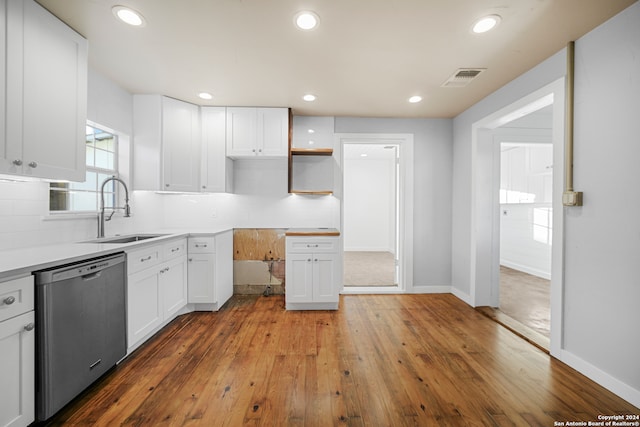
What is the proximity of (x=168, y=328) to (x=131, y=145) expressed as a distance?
201 centimetres

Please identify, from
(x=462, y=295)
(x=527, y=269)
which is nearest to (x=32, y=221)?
(x=462, y=295)

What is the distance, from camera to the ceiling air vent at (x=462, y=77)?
2.38 metres

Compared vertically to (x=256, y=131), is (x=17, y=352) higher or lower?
lower

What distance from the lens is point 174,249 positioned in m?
2.69

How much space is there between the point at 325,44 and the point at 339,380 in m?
2.43

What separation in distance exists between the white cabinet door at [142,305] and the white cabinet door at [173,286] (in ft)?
0.27

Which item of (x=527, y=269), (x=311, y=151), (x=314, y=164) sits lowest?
(x=527, y=269)

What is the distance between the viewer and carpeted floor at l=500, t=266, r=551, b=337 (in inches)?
112

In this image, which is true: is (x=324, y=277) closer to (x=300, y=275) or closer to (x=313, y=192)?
(x=300, y=275)

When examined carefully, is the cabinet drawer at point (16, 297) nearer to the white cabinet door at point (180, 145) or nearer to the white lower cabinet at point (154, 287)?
the white lower cabinet at point (154, 287)

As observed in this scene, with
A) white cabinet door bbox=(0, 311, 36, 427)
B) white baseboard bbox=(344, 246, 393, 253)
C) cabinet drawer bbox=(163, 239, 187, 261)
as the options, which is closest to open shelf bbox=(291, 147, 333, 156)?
cabinet drawer bbox=(163, 239, 187, 261)

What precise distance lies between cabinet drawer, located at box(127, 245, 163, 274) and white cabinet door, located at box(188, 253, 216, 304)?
1.77ft

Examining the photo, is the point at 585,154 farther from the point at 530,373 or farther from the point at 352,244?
the point at 352,244

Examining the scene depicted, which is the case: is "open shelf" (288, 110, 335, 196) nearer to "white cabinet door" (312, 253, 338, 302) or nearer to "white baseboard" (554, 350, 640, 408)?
"white cabinet door" (312, 253, 338, 302)
